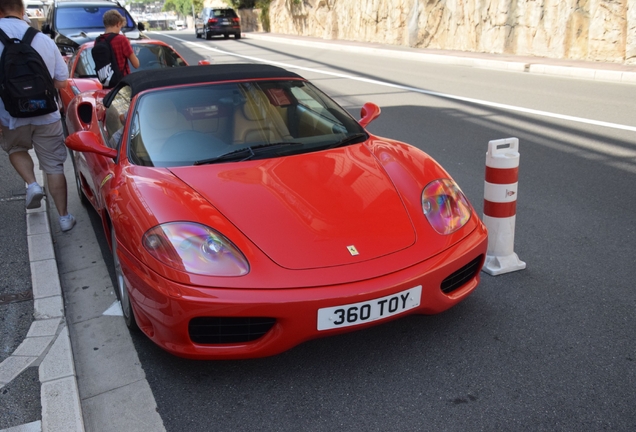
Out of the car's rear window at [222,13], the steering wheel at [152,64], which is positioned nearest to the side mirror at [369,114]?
the steering wheel at [152,64]

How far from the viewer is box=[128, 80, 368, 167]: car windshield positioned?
3.25 meters

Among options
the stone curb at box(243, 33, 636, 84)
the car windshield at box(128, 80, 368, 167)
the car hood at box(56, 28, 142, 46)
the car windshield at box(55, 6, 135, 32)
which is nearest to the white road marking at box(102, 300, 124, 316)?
the car windshield at box(128, 80, 368, 167)

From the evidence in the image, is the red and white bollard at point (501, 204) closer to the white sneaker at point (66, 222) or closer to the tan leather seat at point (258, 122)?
the tan leather seat at point (258, 122)

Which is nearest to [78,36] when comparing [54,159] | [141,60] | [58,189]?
[141,60]

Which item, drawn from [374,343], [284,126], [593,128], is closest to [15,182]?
[284,126]

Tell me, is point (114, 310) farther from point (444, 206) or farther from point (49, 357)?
point (444, 206)

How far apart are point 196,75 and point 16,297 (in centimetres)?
172

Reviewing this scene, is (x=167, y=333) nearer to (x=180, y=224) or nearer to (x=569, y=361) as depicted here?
(x=180, y=224)

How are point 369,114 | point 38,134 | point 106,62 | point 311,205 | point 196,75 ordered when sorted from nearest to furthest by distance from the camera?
point 311,205 < point 196,75 < point 369,114 < point 38,134 < point 106,62

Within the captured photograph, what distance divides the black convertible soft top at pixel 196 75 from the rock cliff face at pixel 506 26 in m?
12.4

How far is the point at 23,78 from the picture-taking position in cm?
406

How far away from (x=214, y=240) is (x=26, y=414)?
1045 mm

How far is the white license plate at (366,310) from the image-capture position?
2402mm

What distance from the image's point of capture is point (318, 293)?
7.81ft
